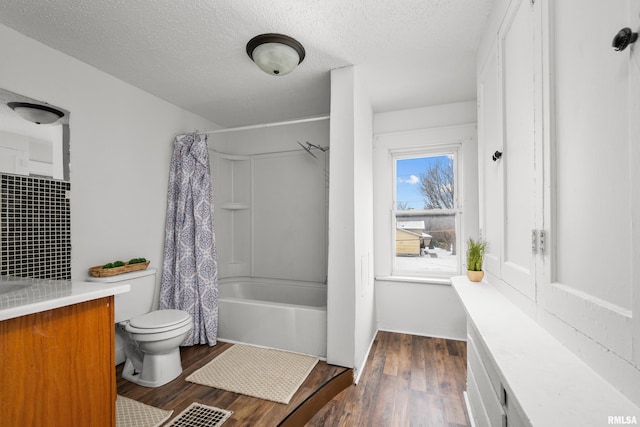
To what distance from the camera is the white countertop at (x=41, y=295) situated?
911 millimetres

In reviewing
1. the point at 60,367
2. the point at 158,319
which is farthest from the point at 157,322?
the point at 60,367

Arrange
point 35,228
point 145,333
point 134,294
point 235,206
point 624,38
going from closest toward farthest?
point 624,38, point 35,228, point 145,333, point 134,294, point 235,206

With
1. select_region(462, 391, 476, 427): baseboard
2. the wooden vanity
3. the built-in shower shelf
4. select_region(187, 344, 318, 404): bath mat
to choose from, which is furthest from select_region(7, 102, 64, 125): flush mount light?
select_region(462, 391, 476, 427): baseboard

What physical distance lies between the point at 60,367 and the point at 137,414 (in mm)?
912

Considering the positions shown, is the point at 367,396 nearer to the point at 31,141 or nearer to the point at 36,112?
the point at 31,141

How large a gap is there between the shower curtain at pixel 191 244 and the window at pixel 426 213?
2.00m

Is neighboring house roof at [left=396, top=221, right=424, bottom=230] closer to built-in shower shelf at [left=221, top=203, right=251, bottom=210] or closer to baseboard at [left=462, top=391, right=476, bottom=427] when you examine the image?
baseboard at [left=462, top=391, right=476, bottom=427]

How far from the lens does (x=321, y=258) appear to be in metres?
3.30

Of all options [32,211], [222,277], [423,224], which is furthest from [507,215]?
[222,277]

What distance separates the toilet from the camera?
6.52ft

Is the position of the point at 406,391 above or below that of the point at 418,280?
below

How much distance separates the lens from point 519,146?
1181 millimetres

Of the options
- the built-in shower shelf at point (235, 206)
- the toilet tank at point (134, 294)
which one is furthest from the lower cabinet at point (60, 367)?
the built-in shower shelf at point (235, 206)

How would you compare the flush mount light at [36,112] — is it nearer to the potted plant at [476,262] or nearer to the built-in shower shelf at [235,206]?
the built-in shower shelf at [235,206]
